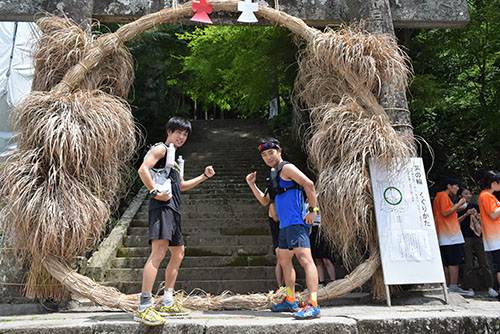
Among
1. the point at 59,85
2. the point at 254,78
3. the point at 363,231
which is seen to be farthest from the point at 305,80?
the point at 254,78

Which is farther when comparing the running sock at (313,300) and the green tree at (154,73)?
the green tree at (154,73)

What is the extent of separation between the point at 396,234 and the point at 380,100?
1713 mm

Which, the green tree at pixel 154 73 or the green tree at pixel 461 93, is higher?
the green tree at pixel 154 73

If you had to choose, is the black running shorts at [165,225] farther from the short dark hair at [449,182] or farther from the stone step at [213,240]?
the short dark hair at [449,182]

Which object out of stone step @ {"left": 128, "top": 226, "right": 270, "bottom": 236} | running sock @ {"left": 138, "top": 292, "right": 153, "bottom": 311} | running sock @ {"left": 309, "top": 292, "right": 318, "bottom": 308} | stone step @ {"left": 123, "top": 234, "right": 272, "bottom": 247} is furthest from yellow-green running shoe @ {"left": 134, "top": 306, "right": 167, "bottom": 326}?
stone step @ {"left": 128, "top": 226, "right": 270, "bottom": 236}

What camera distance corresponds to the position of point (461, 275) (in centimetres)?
618

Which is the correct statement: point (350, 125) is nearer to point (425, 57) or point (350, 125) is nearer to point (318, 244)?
point (318, 244)

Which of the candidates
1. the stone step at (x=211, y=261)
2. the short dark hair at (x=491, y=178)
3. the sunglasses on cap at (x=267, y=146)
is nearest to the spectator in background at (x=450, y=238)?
the short dark hair at (x=491, y=178)

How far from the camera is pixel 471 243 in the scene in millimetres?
6281

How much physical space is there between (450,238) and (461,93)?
17.0ft

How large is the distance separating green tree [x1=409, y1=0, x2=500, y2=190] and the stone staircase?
Answer: 157 inches

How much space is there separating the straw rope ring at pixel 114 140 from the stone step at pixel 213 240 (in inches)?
71.9

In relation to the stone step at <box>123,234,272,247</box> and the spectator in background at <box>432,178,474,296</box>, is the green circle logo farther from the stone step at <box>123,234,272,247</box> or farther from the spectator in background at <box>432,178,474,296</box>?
the stone step at <box>123,234,272,247</box>

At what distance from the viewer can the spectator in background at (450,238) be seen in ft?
17.0
